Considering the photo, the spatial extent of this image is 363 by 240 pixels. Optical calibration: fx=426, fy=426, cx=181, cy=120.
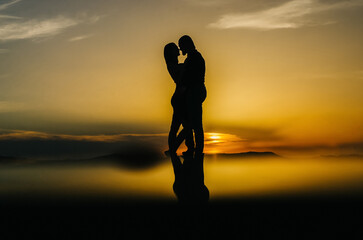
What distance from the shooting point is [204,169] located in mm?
12688

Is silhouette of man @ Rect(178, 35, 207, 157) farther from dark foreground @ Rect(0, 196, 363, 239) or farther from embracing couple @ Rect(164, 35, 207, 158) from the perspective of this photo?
dark foreground @ Rect(0, 196, 363, 239)

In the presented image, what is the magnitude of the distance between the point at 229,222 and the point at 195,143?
903 cm

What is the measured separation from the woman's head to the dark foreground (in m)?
7.74

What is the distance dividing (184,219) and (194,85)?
8.27 m

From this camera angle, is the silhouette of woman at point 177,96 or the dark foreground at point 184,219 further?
the silhouette of woman at point 177,96

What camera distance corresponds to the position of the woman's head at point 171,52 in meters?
14.8

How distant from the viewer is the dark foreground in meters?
5.87

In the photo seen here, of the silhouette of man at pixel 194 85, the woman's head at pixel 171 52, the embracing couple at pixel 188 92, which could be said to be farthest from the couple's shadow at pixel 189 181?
the woman's head at pixel 171 52

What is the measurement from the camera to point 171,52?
48.6 feet

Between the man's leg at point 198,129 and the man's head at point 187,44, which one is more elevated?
the man's head at point 187,44

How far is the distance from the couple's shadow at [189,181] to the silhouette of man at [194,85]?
891 mm

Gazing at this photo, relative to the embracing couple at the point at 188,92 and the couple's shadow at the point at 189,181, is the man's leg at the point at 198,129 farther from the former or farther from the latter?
the couple's shadow at the point at 189,181

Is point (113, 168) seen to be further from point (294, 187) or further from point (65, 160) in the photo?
point (294, 187)

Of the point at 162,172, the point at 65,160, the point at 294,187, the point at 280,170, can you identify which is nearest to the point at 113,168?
the point at 162,172
